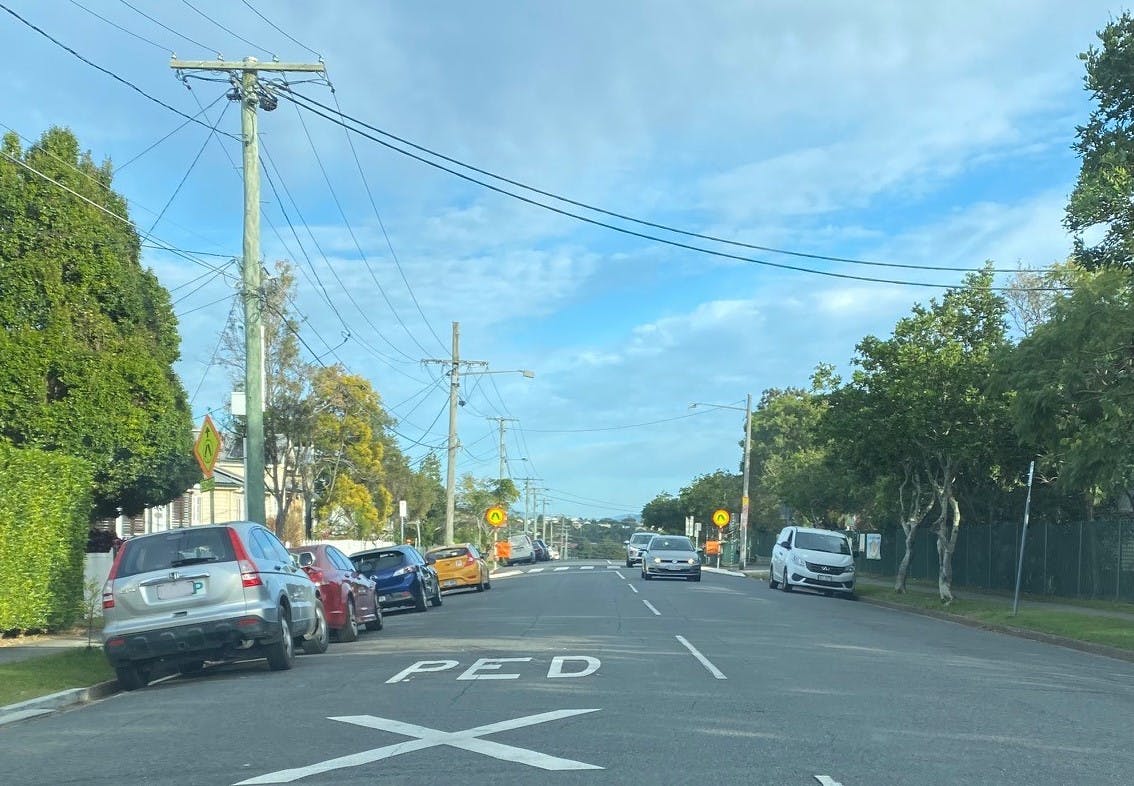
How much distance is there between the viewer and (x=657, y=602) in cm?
2516

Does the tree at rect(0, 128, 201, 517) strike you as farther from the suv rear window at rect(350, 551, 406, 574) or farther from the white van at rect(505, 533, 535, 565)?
the white van at rect(505, 533, 535, 565)

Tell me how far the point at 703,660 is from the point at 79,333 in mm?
12122

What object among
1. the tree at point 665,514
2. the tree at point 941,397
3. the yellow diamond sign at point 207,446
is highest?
the tree at point 941,397

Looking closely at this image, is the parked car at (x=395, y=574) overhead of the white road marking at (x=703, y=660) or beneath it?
beneath

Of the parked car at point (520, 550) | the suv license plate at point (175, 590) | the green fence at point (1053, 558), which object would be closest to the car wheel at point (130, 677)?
Result: the suv license plate at point (175, 590)

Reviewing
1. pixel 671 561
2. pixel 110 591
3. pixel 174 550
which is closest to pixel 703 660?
pixel 174 550

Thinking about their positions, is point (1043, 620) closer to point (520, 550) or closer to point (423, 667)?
point (423, 667)

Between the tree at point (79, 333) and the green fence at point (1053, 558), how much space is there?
67.9 feet

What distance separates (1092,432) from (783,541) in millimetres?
13947

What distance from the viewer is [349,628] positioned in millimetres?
18047

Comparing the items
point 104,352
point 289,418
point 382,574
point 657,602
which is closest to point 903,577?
point 657,602

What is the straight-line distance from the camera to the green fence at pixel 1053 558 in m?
27.3

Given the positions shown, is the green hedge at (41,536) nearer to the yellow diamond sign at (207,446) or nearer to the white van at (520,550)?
the yellow diamond sign at (207,446)

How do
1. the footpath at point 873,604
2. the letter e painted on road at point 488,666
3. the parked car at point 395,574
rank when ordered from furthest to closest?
the parked car at point 395,574 < the letter e painted on road at point 488,666 < the footpath at point 873,604
